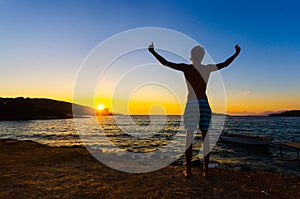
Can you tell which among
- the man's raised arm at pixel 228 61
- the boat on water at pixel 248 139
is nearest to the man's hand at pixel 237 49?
the man's raised arm at pixel 228 61

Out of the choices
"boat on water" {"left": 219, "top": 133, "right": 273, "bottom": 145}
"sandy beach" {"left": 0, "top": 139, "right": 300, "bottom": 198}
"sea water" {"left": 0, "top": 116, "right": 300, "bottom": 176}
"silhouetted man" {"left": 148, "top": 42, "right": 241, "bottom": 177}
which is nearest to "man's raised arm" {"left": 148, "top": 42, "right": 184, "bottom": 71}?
"silhouetted man" {"left": 148, "top": 42, "right": 241, "bottom": 177}

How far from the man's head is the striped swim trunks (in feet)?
3.16

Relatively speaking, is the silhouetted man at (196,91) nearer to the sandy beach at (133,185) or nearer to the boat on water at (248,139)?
the sandy beach at (133,185)

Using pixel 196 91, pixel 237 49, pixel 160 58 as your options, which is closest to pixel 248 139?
pixel 237 49

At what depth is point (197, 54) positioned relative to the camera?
Result: 4844 mm

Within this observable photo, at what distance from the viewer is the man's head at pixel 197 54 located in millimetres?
4812

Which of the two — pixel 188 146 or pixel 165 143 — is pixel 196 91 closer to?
pixel 188 146

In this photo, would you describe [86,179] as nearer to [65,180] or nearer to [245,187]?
[65,180]

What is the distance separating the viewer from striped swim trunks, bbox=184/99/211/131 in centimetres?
459

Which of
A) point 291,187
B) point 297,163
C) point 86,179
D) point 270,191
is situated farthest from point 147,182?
point 297,163

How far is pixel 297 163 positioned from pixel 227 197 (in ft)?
50.3

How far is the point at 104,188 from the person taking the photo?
4.48 m

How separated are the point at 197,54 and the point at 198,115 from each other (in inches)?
55.9

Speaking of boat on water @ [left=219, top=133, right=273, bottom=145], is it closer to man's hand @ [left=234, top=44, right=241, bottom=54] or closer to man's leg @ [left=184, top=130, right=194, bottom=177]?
man's leg @ [left=184, top=130, right=194, bottom=177]
